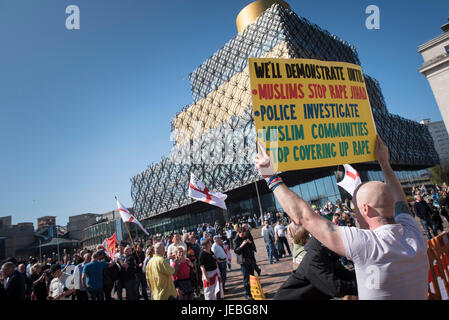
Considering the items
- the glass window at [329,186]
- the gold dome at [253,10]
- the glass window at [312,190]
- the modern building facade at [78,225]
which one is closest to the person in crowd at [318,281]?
the glass window at [329,186]

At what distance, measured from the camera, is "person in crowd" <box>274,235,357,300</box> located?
2451mm

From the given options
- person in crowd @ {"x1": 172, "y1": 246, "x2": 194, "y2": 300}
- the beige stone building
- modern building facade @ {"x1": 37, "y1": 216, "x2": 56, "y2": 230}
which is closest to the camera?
person in crowd @ {"x1": 172, "y1": 246, "x2": 194, "y2": 300}

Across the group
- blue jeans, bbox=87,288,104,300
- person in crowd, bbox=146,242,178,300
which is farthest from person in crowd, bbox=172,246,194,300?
blue jeans, bbox=87,288,104,300

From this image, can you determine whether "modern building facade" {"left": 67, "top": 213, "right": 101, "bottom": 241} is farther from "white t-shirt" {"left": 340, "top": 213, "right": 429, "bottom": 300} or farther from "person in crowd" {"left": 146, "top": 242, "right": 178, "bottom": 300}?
"white t-shirt" {"left": 340, "top": 213, "right": 429, "bottom": 300}

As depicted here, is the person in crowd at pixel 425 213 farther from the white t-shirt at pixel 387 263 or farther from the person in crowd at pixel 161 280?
the white t-shirt at pixel 387 263

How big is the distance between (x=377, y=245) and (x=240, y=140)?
36.6 m

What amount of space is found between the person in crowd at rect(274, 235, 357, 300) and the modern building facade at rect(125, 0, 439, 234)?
28.6 metres

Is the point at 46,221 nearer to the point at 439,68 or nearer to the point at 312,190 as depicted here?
the point at 312,190

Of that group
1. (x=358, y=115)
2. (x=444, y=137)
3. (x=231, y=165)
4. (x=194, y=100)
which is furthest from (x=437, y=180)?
(x=444, y=137)

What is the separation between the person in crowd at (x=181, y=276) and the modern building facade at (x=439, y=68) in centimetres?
4314

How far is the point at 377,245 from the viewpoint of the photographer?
161cm

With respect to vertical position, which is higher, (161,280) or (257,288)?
(161,280)

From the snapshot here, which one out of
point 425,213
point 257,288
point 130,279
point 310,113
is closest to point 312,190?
point 425,213
